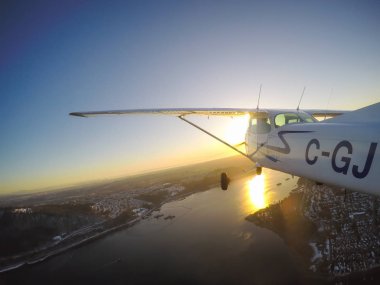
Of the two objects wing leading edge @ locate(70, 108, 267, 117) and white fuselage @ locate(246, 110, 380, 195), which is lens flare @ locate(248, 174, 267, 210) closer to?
wing leading edge @ locate(70, 108, 267, 117)

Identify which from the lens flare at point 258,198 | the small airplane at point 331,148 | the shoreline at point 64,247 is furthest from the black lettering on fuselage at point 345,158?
the shoreline at point 64,247

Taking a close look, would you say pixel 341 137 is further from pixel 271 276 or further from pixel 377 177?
pixel 271 276

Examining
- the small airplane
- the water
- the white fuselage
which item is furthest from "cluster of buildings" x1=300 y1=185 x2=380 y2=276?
the white fuselage

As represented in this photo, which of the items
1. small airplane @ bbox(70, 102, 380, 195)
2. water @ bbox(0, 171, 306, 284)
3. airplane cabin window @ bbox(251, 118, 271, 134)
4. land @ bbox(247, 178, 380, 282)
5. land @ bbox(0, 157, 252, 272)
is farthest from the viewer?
A: land @ bbox(0, 157, 252, 272)

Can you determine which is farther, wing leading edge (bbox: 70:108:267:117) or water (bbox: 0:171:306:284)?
water (bbox: 0:171:306:284)

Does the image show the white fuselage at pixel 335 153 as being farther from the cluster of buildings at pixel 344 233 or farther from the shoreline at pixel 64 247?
the shoreline at pixel 64 247

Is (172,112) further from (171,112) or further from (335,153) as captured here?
(335,153)
